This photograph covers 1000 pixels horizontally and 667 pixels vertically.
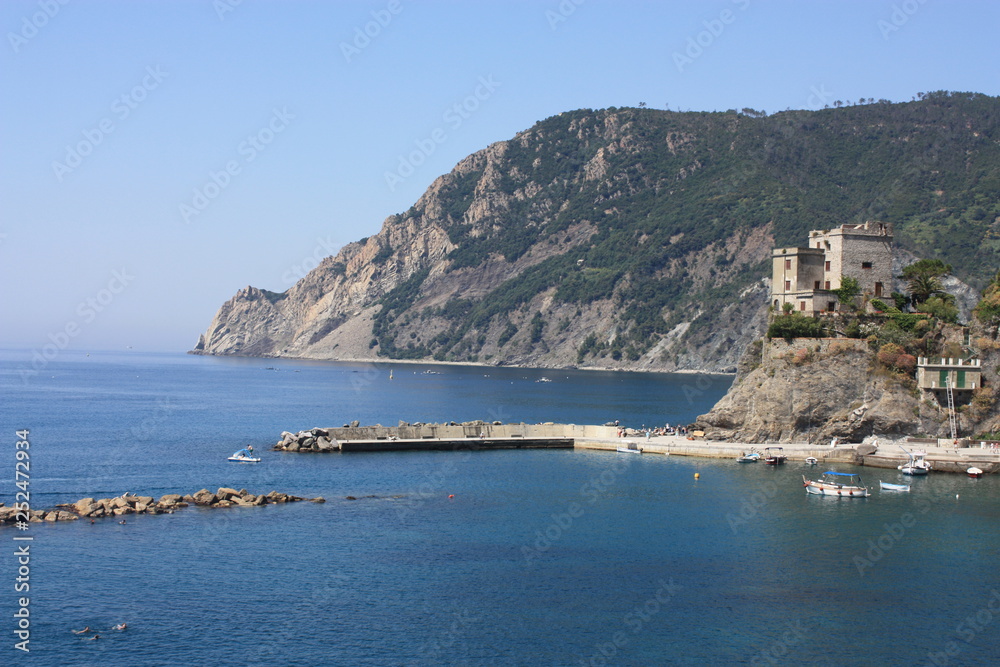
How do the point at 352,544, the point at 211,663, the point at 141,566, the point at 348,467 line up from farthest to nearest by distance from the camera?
the point at 348,467 < the point at 352,544 < the point at 141,566 < the point at 211,663

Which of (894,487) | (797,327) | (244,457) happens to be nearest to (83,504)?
(244,457)

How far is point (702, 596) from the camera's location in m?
41.2

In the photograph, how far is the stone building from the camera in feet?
266

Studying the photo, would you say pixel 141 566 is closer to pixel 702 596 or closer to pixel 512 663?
pixel 512 663

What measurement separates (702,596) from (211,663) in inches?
786

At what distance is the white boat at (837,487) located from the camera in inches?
2431

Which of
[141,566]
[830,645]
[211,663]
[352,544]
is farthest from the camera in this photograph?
[352,544]

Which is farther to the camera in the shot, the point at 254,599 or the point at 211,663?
the point at 254,599

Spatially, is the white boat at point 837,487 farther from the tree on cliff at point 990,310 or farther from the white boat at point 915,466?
the tree on cliff at point 990,310

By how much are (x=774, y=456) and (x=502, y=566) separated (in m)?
35.1

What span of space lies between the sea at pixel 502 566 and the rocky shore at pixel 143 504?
131 cm

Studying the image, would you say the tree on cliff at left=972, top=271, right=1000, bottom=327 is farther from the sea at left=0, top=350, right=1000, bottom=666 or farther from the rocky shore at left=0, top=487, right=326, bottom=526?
the rocky shore at left=0, top=487, right=326, bottom=526

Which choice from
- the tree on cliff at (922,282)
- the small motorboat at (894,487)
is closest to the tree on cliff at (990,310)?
the tree on cliff at (922,282)

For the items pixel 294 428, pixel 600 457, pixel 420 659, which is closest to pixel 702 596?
pixel 420 659
